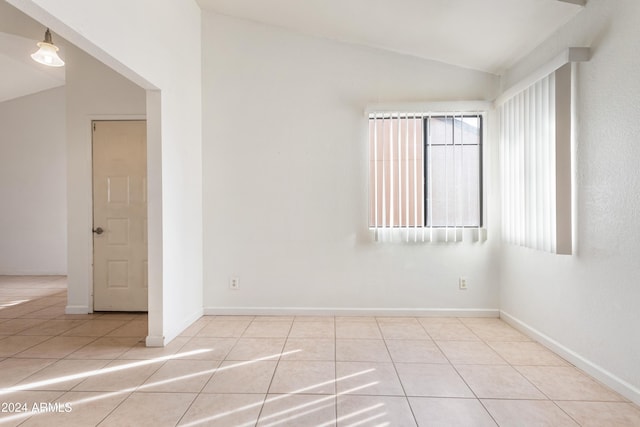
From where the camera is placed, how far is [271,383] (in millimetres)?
2223

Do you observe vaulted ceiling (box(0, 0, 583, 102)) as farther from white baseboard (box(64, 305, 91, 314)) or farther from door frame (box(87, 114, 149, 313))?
white baseboard (box(64, 305, 91, 314))

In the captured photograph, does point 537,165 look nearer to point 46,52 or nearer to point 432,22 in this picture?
point 432,22

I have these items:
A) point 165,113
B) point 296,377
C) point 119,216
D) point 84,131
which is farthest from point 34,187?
point 296,377

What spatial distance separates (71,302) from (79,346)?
1.21 m

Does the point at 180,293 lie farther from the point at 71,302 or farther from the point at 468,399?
the point at 468,399

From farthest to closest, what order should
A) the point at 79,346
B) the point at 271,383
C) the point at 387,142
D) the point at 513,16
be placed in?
the point at 387,142, the point at 79,346, the point at 513,16, the point at 271,383

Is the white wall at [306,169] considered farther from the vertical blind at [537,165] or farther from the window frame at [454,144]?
the vertical blind at [537,165]

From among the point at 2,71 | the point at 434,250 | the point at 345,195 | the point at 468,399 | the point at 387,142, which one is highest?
the point at 2,71

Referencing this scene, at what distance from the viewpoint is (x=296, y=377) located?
2.30 m

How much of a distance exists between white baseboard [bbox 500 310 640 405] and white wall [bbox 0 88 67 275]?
23.2ft

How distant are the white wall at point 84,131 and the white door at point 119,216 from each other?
8 cm

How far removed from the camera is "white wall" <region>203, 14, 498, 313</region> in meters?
3.61

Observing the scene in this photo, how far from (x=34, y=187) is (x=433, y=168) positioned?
6735 mm

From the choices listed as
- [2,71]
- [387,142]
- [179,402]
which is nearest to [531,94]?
[387,142]
